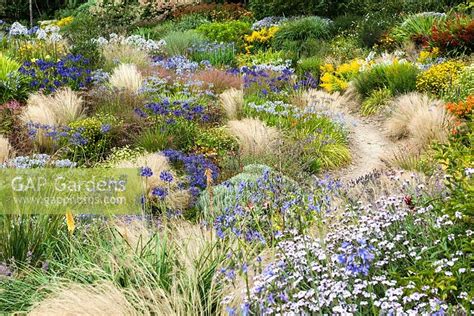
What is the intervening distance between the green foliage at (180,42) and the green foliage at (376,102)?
15.7 ft

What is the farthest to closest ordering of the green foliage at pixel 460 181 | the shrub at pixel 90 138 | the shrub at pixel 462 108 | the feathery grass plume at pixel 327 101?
the feathery grass plume at pixel 327 101
the shrub at pixel 462 108
the shrub at pixel 90 138
the green foliage at pixel 460 181

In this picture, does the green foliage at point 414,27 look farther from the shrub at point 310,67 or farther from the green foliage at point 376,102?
the green foliage at point 376,102

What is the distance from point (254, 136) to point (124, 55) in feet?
15.2

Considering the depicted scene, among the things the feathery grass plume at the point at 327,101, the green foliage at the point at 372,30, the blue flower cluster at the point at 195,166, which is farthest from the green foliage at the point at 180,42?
the blue flower cluster at the point at 195,166

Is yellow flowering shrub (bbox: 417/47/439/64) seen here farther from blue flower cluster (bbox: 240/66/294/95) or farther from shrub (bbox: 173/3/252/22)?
shrub (bbox: 173/3/252/22)

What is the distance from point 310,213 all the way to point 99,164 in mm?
3187

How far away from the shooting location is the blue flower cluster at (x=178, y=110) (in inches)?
304

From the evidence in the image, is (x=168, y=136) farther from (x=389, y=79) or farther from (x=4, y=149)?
(x=389, y=79)

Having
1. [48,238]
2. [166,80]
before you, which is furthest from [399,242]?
[166,80]

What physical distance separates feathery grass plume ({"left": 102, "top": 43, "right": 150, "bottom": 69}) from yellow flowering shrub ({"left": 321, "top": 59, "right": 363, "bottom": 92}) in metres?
3.27

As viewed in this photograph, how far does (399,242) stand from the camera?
3.70 metres

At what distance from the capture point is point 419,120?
26.8 feet

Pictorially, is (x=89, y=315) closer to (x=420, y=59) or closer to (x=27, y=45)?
(x=27, y=45)

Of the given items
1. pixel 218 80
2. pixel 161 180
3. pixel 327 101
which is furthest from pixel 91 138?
pixel 327 101
